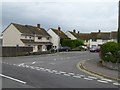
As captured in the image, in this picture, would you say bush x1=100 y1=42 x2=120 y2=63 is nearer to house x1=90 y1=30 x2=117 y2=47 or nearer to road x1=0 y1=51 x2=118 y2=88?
road x1=0 y1=51 x2=118 y2=88

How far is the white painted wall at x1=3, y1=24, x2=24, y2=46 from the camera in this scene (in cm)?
6844

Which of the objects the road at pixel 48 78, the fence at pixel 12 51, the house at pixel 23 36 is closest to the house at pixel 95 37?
the house at pixel 23 36

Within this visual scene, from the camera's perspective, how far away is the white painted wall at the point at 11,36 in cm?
6844

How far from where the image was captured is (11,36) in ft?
229

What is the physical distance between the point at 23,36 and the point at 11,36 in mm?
2885

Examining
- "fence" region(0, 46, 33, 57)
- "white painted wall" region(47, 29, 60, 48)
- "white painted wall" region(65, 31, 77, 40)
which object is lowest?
"fence" region(0, 46, 33, 57)

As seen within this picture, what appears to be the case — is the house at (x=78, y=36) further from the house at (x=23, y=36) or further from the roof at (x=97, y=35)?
the house at (x=23, y=36)

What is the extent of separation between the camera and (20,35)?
2682 inches

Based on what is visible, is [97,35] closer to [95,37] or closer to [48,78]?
[95,37]

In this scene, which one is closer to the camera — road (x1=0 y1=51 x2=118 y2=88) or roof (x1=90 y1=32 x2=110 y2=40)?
road (x1=0 y1=51 x2=118 y2=88)

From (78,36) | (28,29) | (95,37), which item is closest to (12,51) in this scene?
(28,29)

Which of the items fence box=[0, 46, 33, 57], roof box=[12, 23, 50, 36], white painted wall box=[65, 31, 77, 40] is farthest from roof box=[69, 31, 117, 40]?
fence box=[0, 46, 33, 57]

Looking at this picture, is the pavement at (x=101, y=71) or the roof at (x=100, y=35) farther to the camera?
the roof at (x=100, y=35)

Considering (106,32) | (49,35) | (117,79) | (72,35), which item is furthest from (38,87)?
(106,32)
